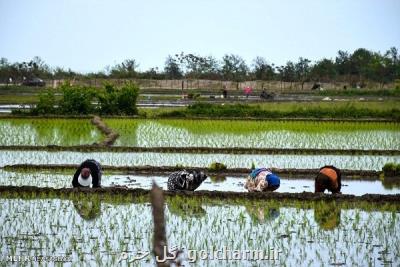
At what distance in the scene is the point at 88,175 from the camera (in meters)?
10.6

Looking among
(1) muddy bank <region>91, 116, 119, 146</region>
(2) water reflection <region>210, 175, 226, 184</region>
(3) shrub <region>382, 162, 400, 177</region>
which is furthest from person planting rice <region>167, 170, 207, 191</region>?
(1) muddy bank <region>91, 116, 119, 146</region>

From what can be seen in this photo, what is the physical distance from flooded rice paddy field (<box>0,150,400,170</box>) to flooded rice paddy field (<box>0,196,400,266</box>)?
4.05 m

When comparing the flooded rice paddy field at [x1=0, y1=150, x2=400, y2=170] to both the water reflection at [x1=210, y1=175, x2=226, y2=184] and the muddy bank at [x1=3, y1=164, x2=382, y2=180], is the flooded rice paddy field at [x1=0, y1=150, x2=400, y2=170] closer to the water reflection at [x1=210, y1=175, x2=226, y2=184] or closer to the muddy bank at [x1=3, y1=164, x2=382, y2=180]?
the muddy bank at [x1=3, y1=164, x2=382, y2=180]

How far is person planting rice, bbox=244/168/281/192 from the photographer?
10539 mm

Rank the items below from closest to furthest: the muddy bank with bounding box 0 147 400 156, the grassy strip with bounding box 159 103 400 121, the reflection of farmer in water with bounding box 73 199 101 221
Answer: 1. the reflection of farmer in water with bounding box 73 199 101 221
2. the muddy bank with bounding box 0 147 400 156
3. the grassy strip with bounding box 159 103 400 121

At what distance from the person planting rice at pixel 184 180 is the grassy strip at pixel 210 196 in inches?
Result: 13.4

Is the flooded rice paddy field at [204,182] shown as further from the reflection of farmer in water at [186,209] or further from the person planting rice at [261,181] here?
the reflection of farmer in water at [186,209]

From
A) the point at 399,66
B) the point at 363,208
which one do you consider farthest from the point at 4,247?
the point at 399,66

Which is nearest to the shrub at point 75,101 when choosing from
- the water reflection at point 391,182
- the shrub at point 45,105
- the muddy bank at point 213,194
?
the shrub at point 45,105

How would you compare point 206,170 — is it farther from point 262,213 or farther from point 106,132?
point 106,132

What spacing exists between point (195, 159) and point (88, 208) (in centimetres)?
529

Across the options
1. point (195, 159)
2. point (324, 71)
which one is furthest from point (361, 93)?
point (195, 159)

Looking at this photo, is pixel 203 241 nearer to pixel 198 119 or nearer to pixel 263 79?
pixel 198 119

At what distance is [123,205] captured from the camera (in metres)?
9.77
